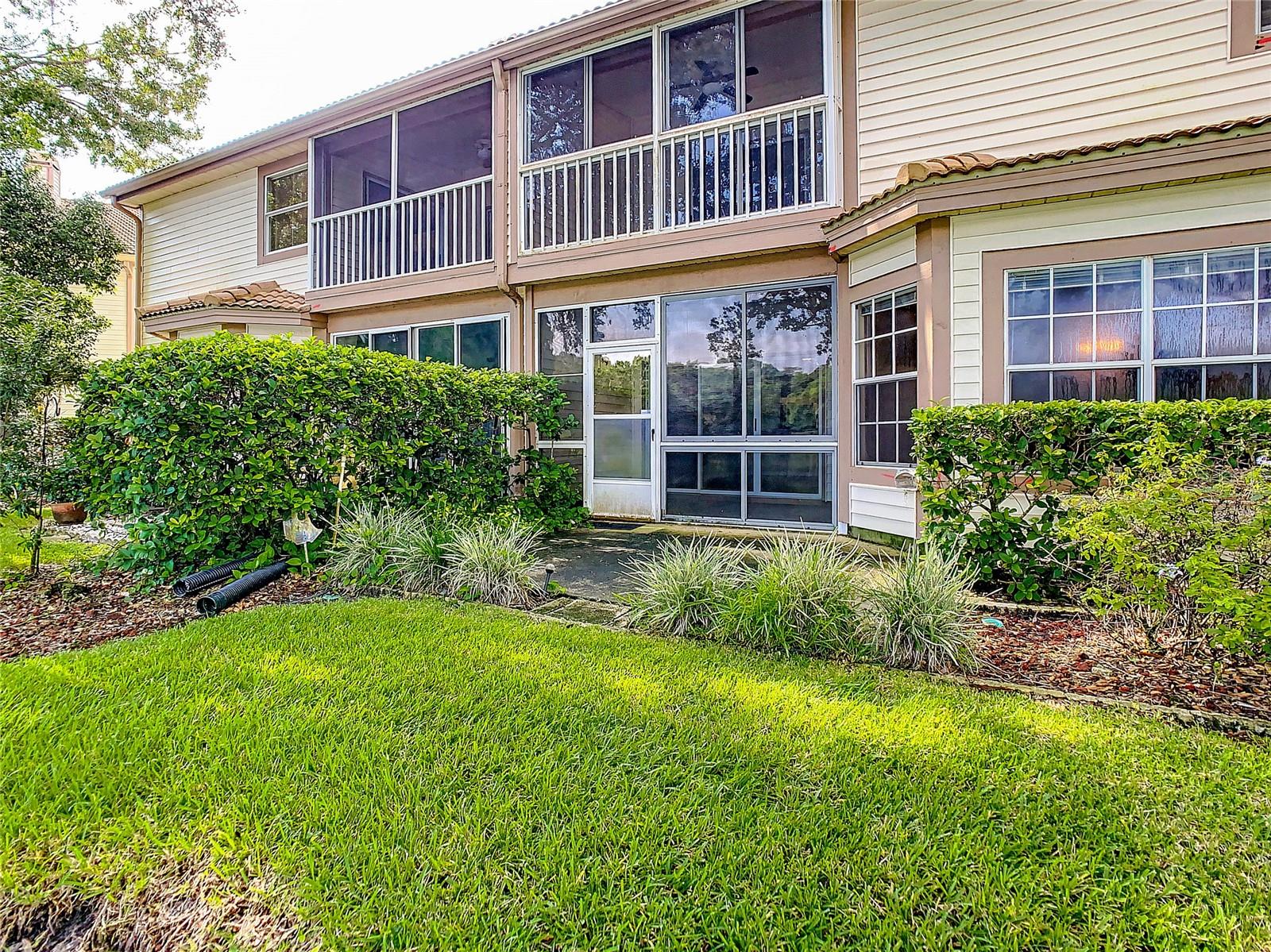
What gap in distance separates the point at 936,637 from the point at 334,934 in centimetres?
302

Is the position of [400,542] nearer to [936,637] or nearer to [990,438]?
[936,637]

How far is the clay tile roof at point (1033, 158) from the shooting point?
16.5ft

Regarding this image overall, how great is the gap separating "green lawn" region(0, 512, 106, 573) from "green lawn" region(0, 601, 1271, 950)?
349 cm

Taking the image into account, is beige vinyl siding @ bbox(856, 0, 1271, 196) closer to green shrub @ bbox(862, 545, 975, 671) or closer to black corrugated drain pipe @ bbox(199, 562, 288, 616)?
green shrub @ bbox(862, 545, 975, 671)

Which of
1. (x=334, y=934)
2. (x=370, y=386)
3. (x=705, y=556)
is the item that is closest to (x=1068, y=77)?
(x=705, y=556)

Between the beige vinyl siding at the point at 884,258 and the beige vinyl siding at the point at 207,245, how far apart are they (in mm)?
8556

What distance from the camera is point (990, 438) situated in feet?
15.7

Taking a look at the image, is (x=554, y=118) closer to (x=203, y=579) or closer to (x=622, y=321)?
(x=622, y=321)

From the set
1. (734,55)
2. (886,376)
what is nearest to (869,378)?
(886,376)

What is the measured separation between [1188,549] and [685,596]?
2514 mm

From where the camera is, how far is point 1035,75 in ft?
21.5

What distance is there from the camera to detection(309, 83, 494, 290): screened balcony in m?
9.38

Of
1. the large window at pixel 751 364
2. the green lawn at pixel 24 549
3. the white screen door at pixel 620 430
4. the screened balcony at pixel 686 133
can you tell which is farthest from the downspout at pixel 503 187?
the green lawn at pixel 24 549

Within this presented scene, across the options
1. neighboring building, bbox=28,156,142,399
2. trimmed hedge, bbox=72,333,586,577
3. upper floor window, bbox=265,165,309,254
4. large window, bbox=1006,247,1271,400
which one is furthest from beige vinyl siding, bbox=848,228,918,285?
neighboring building, bbox=28,156,142,399
